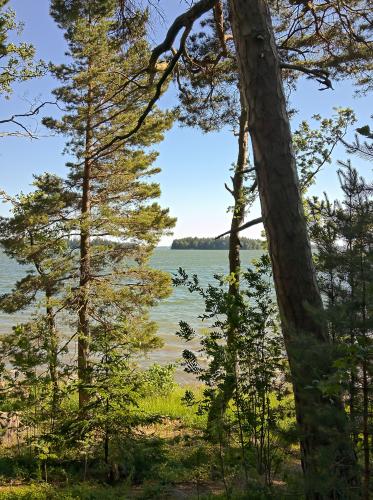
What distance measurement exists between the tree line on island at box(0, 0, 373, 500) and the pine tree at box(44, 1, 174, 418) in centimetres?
5

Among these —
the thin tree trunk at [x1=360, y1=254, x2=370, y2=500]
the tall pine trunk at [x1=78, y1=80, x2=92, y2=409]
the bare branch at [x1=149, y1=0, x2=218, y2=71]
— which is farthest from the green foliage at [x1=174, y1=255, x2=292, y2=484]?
the tall pine trunk at [x1=78, y1=80, x2=92, y2=409]

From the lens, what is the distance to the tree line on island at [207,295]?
2406 mm

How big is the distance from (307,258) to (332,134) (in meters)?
5.56

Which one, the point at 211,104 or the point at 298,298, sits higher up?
the point at 211,104

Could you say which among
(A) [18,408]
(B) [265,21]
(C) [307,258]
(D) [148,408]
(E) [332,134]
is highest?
(E) [332,134]

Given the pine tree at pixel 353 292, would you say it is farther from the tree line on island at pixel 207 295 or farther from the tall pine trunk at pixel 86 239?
the tall pine trunk at pixel 86 239

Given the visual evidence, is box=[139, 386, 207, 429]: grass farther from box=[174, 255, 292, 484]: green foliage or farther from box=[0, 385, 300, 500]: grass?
box=[174, 255, 292, 484]: green foliage

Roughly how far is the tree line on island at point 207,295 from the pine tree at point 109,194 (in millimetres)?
46

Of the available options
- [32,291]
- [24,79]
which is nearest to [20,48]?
[24,79]

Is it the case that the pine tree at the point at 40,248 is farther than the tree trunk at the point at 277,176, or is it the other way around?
the pine tree at the point at 40,248

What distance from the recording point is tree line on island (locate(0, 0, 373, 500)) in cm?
241

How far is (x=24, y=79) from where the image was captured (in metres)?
8.79

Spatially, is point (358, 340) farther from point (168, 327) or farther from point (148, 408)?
point (168, 327)

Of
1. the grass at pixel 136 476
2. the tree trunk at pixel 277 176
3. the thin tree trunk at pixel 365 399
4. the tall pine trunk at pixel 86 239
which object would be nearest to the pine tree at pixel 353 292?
the thin tree trunk at pixel 365 399
